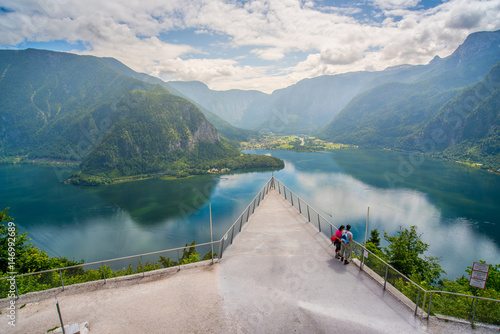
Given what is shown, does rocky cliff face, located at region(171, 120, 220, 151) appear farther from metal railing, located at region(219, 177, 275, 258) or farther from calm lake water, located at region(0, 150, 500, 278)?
metal railing, located at region(219, 177, 275, 258)

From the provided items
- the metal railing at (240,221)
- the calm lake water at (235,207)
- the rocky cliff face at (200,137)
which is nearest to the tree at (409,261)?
the calm lake water at (235,207)

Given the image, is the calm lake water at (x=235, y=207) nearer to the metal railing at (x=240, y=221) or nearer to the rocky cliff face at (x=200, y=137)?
the metal railing at (x=240, y=221)

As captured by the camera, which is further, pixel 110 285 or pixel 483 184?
pixel 483 184

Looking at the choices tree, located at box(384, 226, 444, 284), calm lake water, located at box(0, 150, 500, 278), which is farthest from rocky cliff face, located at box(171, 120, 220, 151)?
tree, located at box(384, 226, 444, 284)

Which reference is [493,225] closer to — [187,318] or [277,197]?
[277,197]

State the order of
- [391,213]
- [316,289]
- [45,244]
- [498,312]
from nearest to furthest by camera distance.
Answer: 1. [498,312]
2. [316,289]
3. [45,244]
4. [391,213]

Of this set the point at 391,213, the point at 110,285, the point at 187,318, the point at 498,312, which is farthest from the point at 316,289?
the point at 391,213
